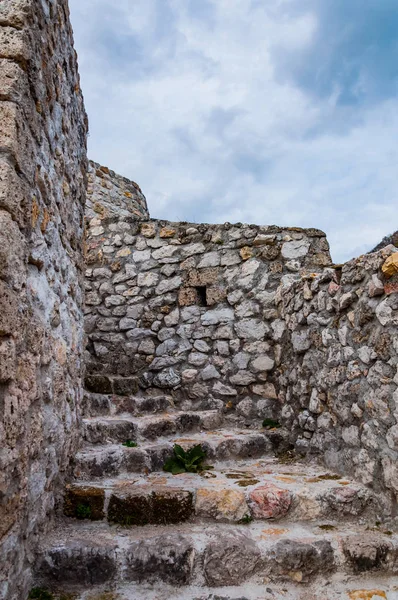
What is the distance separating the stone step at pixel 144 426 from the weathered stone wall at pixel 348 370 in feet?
2.28

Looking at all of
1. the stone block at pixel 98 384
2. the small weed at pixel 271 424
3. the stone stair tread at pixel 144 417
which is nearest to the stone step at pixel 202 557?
the stone stair tread at pixel 144 417

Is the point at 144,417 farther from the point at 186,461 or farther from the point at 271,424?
the point at 271,424

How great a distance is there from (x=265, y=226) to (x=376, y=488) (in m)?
2.74

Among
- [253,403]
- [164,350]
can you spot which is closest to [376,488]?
[253,403]

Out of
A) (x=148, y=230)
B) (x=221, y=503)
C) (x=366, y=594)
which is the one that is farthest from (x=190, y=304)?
(x=366, y=594)

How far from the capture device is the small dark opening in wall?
4531 millimetres

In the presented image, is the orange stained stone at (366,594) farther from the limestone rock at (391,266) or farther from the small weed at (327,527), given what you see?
the limestone rock at (391,266)

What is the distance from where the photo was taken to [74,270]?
2795 mm

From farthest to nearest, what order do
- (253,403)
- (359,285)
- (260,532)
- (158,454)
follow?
(253,403), (158,454), (359,285), (260,532)

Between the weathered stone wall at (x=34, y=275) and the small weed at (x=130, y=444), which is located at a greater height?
the weathered stone wall at (x=34, y=275)

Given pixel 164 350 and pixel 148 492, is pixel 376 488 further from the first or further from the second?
pixel 164 350

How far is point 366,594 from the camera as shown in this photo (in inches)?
76.9

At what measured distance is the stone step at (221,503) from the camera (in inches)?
92.7

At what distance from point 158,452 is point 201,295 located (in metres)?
1.92
